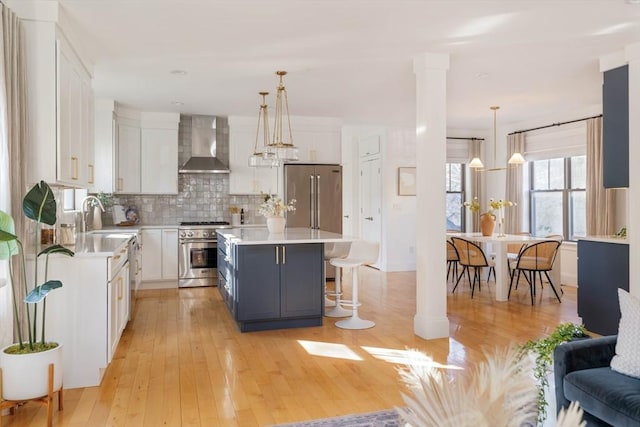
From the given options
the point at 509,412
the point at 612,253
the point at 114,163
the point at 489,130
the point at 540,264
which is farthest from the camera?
the point at 489,130

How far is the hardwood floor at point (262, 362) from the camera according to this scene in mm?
2873

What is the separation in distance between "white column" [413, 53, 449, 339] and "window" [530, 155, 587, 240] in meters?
3.95

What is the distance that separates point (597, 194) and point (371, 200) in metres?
3.94

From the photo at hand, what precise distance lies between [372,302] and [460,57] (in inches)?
124

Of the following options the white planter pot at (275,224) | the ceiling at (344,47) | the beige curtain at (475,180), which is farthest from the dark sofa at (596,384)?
the beige curtain at (475,180)

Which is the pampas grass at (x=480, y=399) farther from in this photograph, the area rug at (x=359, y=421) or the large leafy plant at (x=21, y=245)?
the large leafy plant at (x=21, y=245)

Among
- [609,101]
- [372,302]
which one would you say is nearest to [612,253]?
[609,101]

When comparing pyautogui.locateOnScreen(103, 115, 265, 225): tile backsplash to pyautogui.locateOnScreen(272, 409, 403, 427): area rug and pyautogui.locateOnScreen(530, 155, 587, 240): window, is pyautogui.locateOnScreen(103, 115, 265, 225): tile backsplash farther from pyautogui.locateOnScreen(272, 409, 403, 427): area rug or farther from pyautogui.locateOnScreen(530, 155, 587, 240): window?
pyautogui.locateOnScreen(272, 409, 403, 427): area rug

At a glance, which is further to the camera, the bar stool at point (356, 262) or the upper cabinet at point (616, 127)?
the bar stool at point (356, 262)

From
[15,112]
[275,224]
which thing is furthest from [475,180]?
[15,112]

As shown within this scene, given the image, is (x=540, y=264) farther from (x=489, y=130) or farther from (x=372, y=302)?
(x=489, y=130)

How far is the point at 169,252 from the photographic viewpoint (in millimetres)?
7027

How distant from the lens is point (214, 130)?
296 inches

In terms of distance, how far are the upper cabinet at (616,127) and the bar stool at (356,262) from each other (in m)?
2.41
